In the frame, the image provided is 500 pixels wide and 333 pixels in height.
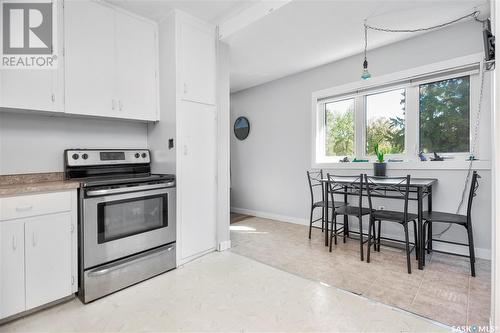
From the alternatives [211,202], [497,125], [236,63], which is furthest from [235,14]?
[497,125]

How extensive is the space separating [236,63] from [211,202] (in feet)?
6.78

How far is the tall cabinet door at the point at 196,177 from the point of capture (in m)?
2.54

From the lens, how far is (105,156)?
2479mm

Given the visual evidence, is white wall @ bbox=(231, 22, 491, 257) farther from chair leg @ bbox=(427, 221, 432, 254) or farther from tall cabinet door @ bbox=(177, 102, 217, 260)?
tall cabinet door @ bbox=(177, 102, 217, 260)

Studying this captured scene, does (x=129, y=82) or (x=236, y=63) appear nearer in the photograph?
(x=129, y=82)

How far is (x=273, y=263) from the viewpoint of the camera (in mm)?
2592

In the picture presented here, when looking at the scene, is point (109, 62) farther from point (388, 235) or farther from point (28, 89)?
point (388, 235)

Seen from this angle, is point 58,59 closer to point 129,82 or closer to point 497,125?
point 129,82

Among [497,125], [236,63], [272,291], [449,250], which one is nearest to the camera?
[497,125]

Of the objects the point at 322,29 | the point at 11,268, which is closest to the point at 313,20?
the point at 322,29

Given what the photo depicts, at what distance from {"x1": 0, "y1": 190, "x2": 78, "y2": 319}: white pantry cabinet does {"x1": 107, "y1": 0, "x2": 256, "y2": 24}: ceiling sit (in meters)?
1.76

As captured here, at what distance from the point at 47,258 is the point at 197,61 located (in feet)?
6.96

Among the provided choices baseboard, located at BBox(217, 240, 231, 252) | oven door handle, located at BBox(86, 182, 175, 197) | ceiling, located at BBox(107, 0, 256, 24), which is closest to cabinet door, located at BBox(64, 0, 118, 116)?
ceiling, located at BBox(107, 0, 256, 24)

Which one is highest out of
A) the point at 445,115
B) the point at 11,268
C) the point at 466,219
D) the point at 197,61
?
the point at 197,61
